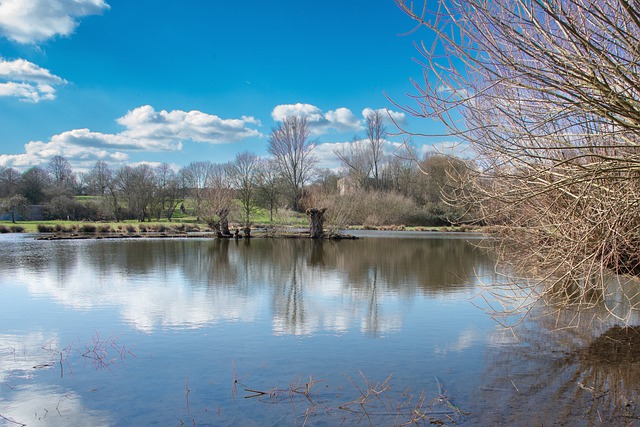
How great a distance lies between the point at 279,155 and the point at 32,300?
40.3 metres

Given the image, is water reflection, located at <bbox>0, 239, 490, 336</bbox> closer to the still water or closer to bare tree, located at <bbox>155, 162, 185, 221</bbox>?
the still water

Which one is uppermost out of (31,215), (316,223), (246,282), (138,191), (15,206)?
(138,191)

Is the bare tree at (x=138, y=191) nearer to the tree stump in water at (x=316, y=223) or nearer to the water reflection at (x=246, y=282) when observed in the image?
the tree stump in water at (x=316, y=223)

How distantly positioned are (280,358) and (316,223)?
2420 cm

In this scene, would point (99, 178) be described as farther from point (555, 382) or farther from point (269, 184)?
point (555, 382)

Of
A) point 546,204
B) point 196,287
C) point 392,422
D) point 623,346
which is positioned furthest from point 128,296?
point 623,346

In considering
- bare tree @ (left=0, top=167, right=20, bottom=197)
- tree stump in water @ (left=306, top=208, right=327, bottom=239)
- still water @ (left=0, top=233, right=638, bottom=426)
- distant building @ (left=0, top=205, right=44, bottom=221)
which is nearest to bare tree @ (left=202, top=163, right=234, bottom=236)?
tree stump in water @ (left=306, top=208, right=327, bottom=239)

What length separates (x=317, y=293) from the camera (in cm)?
1183

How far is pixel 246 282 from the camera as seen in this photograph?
13.4m

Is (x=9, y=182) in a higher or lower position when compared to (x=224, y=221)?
higher

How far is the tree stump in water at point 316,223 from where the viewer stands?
3045 cm

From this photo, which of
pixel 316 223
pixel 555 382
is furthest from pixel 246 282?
pixel 316 223

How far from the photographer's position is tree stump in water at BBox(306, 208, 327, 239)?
99.9 feet

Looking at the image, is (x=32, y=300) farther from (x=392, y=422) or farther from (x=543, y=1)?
(x=543, y=1)
